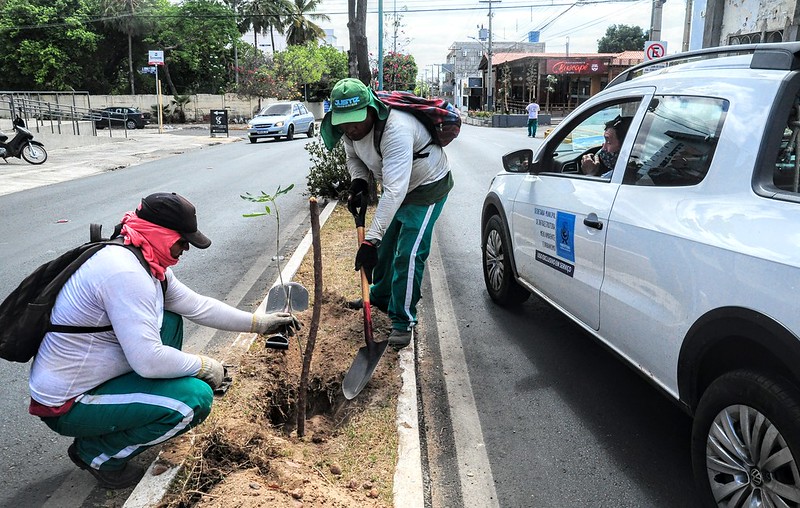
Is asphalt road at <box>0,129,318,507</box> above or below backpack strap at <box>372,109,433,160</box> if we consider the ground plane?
below

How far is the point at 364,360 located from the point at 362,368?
0.25ft

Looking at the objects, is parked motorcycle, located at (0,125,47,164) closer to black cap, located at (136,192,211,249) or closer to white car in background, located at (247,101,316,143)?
white car in background, located at (247,101,316,143)

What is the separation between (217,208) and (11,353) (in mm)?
8445

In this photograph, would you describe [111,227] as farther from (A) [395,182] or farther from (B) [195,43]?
(B) [195,43]

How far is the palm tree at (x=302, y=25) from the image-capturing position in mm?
63969

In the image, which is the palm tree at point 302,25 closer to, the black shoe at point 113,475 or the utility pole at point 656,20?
the utility pole at point 656,20

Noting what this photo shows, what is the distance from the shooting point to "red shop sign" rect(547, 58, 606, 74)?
4981 centimetres

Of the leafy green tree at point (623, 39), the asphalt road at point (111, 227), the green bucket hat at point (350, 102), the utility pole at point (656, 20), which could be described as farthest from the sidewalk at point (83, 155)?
the leafy green tree at point (623, 39)

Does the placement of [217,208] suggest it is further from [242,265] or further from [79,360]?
[79,360]

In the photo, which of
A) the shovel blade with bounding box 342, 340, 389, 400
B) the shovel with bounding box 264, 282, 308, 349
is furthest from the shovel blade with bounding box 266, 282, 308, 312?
the shovel blade with bounding box 342, 340, 389, 400

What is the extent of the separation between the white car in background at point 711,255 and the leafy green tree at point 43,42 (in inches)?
2006

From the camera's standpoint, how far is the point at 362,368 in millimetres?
4094

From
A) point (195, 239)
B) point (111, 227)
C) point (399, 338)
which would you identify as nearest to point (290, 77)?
point (111, 227)

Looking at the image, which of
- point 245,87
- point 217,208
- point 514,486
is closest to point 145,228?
point 514,486
